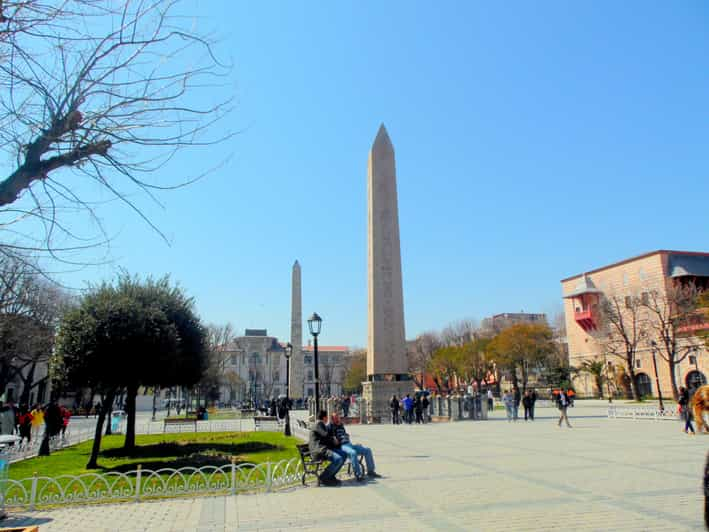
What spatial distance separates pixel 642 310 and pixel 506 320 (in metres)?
34.0

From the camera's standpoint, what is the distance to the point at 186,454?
14.2 meters

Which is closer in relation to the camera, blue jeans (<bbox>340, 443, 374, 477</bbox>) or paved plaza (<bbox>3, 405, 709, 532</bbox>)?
paved plaza (<bbox>3, 405, 709, 532</bbox>)

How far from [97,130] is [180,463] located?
9707 mm

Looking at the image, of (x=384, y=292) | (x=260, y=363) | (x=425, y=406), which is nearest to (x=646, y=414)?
(x=425, y=406)

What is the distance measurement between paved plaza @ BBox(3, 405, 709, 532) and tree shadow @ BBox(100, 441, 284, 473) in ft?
14.8

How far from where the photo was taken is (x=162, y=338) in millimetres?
14516

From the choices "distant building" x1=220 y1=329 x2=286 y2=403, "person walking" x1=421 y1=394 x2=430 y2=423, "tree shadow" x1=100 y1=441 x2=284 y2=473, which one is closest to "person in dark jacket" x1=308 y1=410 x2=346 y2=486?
"tree shadow" x1=100 y1=441 x2=284 y2=473

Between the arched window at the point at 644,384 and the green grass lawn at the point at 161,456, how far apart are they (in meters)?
37.9

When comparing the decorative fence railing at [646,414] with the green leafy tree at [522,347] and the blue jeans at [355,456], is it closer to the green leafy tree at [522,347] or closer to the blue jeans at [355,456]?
the blue jeans at [355,456]

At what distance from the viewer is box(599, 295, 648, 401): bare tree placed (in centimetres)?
3972

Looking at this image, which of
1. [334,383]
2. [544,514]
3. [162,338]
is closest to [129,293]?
[162,338]

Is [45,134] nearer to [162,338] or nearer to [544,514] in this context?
[544,514]

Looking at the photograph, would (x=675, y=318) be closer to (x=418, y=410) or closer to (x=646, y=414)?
(x=646, y=414)

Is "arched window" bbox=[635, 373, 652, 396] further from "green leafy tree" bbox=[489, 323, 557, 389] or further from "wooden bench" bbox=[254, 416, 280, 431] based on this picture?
"wooden bench" bbox=[254, 416, 280, 431]
